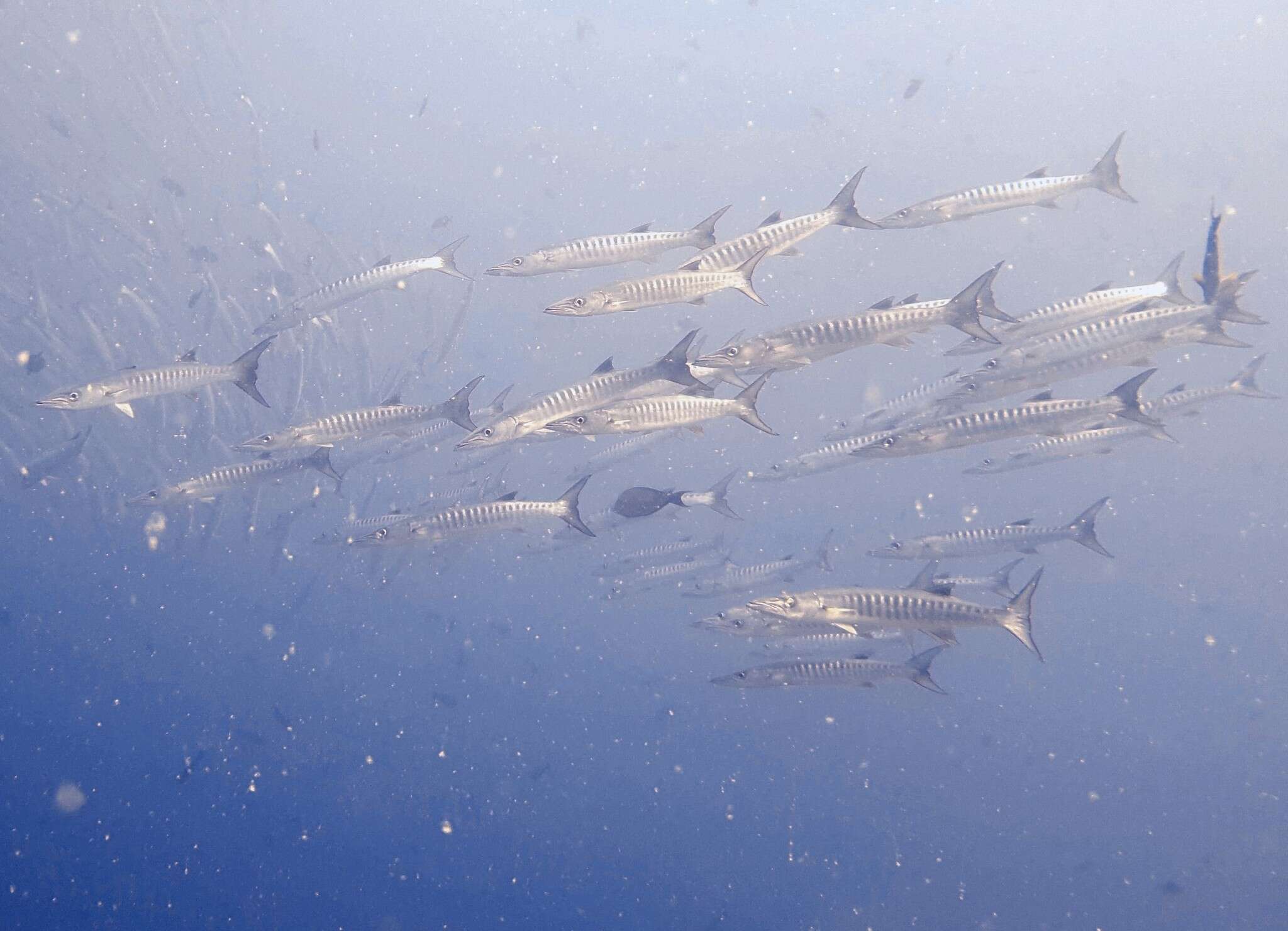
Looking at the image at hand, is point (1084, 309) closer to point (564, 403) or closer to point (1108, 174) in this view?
point (1108, 174)

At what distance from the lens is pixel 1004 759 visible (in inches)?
934

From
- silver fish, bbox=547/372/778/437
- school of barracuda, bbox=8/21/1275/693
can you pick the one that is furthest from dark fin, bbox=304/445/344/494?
silver fish, bbox=547/372/778/437

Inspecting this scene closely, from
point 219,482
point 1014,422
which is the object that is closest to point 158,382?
point 219,482

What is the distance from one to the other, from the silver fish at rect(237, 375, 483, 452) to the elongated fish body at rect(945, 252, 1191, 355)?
4.99 meters

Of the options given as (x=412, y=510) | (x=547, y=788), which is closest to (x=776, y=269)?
(x=547, y=788)

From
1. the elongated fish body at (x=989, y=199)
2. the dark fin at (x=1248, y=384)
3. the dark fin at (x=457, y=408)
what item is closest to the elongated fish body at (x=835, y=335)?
the elongated fish body at (x=989, y=199)

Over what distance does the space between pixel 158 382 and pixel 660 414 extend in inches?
220

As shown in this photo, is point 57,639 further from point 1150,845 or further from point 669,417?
point 1150,845

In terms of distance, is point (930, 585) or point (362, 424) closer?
point (930, 585)

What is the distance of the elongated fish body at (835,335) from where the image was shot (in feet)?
19.7

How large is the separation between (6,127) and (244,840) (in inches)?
1011

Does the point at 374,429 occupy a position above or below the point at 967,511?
above

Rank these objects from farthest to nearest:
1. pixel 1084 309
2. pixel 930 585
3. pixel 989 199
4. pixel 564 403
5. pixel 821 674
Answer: pixel 821 674 → pixel 989 199 → pixel 1084 309 → pixel 564 403 → pixel 930 585

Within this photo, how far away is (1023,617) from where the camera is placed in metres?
5.91
